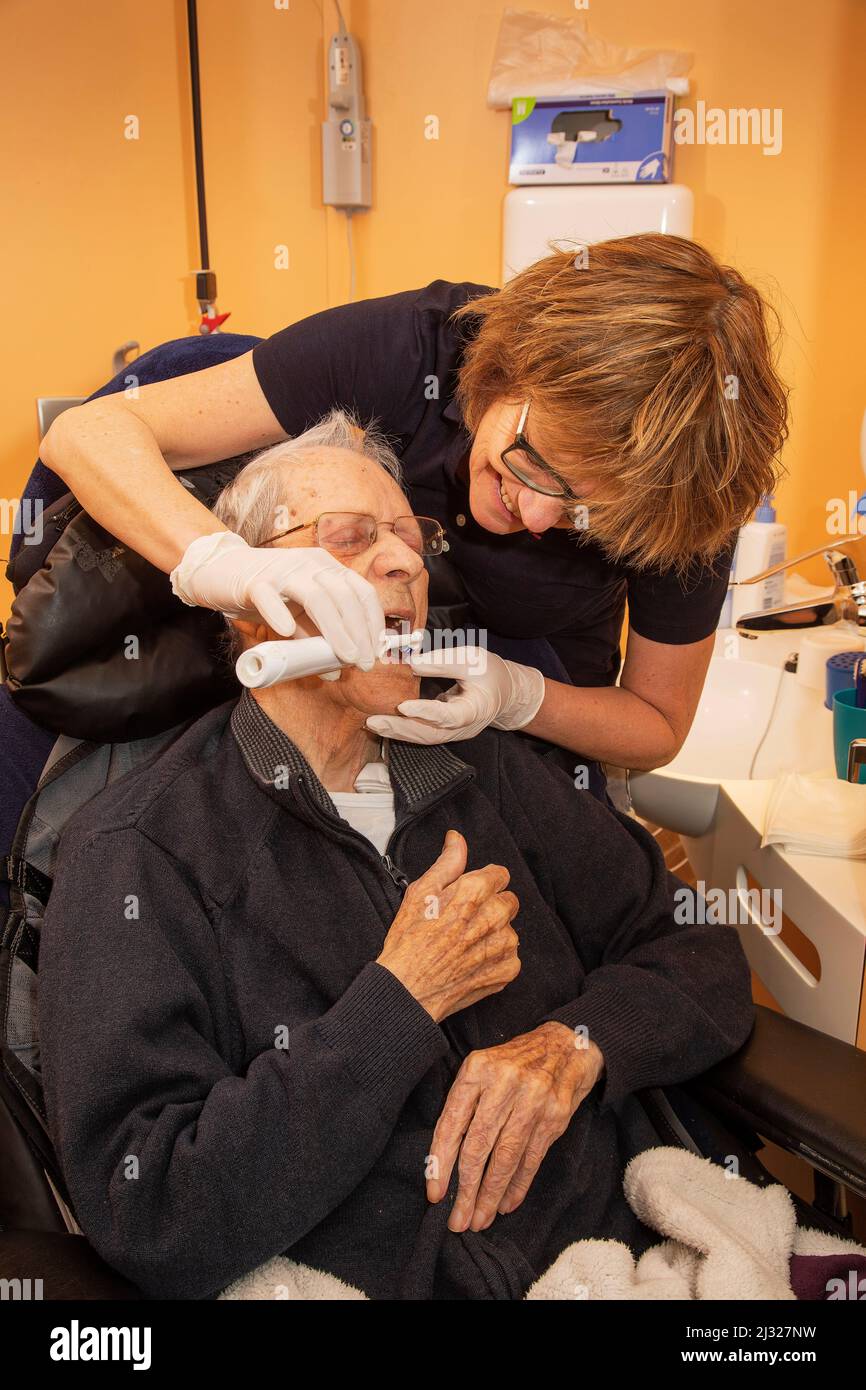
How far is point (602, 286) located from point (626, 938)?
800 mm

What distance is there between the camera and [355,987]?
105cm

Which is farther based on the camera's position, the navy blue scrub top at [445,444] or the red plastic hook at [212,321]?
the red plastic hook at [212,321]

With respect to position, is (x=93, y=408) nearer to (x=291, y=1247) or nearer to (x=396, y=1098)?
(x=396, y=1098)

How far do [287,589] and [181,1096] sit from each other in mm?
501

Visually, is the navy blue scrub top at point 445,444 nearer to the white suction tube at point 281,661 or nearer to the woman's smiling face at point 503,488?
the woman's smiling face at point 503,488

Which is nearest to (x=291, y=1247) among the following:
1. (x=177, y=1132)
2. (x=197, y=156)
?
(x=177, y=1132)

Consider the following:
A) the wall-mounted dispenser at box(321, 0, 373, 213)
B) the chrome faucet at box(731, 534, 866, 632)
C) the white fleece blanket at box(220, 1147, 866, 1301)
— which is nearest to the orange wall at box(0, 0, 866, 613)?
the wall-mounted dispenser at box(321, 0, 373, 213)

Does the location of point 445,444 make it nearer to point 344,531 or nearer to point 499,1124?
point 344,531

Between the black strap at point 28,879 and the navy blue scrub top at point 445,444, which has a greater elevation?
the navy blue scrub top at point 445,444

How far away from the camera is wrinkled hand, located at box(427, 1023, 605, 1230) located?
3.50 feet

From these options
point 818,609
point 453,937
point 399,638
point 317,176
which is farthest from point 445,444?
point 317,176

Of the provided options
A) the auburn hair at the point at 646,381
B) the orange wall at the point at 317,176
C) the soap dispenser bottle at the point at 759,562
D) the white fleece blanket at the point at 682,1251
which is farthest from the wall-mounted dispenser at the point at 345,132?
the white fleece blanket at the point at 682,1251

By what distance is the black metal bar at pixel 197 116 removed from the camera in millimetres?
2518

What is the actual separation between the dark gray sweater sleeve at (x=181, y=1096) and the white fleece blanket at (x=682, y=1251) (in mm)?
85
